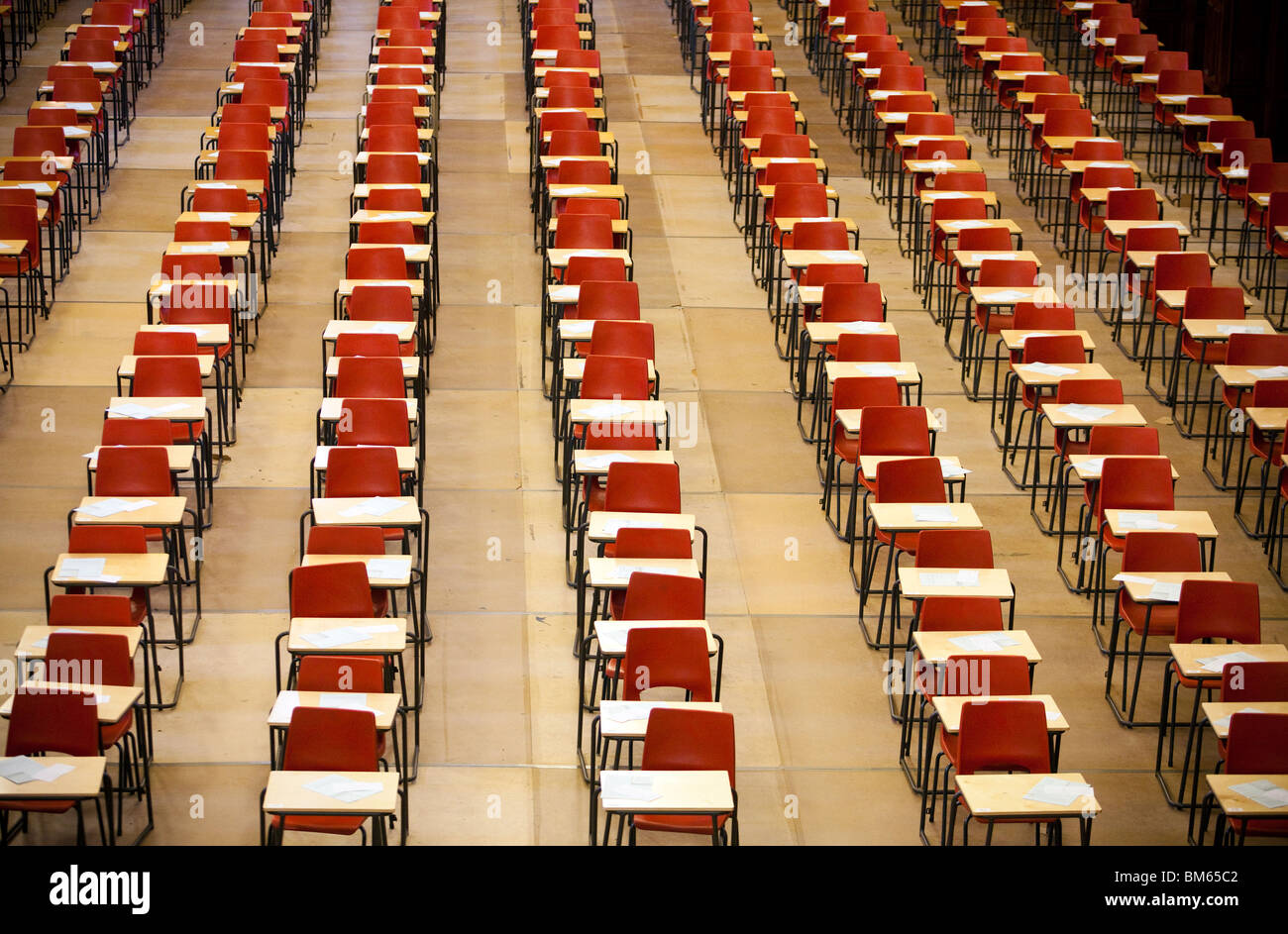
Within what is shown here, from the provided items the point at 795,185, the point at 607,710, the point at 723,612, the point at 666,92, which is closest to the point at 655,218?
the point at 795,185

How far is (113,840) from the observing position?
325 inches

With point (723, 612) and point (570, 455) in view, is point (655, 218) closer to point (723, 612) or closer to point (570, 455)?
point (570, 455)

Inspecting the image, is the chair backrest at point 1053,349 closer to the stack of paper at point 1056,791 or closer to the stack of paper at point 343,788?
the stack of paper at point 1056,791

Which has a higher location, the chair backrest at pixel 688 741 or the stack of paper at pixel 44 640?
the stack of paper at pixel 44 640

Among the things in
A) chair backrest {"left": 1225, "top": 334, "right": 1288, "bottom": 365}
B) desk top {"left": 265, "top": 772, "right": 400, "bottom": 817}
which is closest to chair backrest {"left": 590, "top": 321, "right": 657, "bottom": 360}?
chair backrest {"left": 1225, "top": 334, "right": 1288, "bottom": 365}

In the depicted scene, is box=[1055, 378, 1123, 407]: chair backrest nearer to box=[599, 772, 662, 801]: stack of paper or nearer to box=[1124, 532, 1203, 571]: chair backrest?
box=[1124, 532, 1203, 571]: chair backrest

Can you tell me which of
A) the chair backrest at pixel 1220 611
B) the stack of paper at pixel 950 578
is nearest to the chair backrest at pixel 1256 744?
the chair backrest at pixel 1220 611

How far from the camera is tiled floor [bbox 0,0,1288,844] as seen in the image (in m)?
8.88

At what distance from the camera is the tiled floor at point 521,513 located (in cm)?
888

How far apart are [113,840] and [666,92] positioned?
12.9m

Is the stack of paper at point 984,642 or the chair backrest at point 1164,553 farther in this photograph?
the chair backrest at point 1164,553

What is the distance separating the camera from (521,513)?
443 inches

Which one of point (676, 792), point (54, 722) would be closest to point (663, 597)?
point (676, 792)

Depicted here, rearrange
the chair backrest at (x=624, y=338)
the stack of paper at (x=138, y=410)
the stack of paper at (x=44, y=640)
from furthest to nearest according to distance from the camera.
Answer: the chair backrest at (x=624, y=338)
the stack of paper at (x=138, y=410)
the stack of paper at (x=44, y=640)
